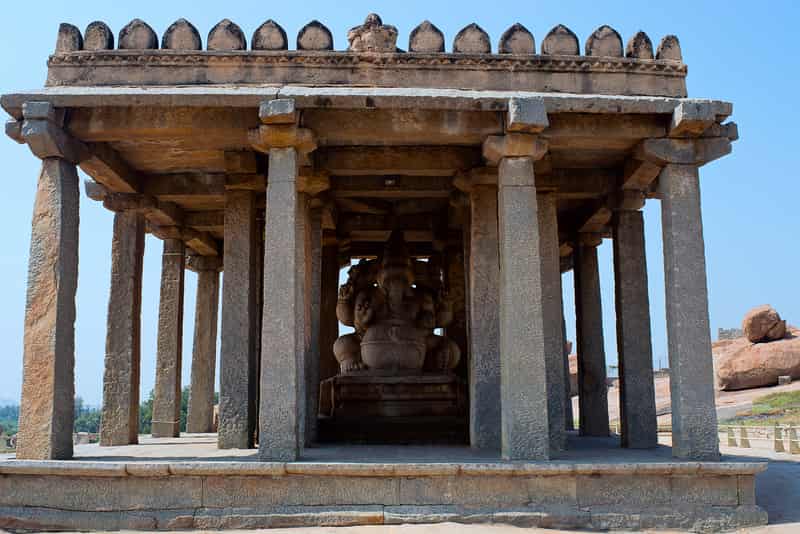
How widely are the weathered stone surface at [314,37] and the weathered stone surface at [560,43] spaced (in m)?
3.07

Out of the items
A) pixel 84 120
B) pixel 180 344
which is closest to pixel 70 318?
pixel 84 120

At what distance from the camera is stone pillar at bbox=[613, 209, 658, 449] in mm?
12844

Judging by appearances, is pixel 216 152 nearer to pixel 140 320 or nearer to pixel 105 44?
pixel 105 44

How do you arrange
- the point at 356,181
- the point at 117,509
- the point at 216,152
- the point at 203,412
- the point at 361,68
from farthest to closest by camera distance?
the point at 203,412
the point at 356,181
the point at 216,152
the point at 361,68
the point at 117,509

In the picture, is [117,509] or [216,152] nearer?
[117,509]

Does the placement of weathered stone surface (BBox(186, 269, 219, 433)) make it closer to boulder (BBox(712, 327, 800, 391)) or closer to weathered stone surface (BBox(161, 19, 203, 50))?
weathered stone surface (BBox(161, 19, 203, 50))

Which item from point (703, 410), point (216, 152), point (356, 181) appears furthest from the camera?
point (356, 181)

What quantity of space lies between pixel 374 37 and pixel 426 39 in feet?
2.42

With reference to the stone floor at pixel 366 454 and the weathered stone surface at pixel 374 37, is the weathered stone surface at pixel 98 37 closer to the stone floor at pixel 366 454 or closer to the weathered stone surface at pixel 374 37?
the weathered stone surface at pixel 374 37

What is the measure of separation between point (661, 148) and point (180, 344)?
10.9m

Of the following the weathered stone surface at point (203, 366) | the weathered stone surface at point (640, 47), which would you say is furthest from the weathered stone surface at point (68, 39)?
the weathered stone surface at point (203, 366)

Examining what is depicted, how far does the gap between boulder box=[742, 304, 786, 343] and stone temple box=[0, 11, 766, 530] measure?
92.1 ft

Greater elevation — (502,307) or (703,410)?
(502,307)

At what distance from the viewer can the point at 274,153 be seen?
1030cm
